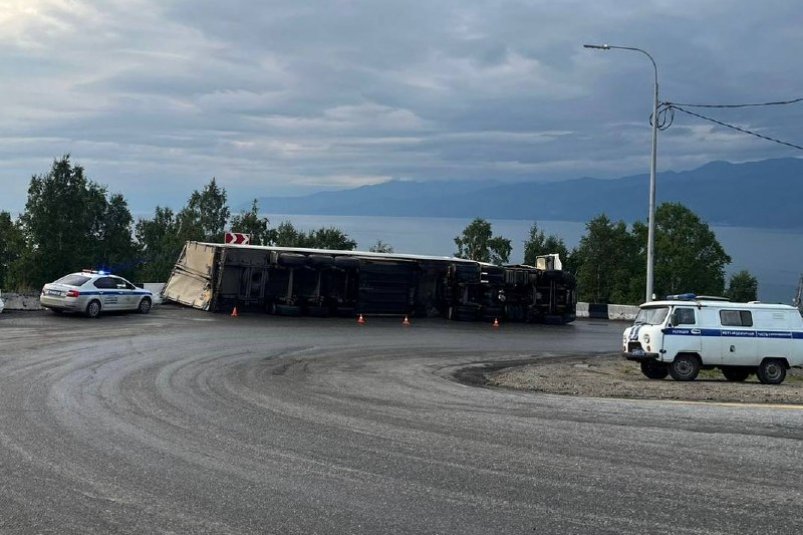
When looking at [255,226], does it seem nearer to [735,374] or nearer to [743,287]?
[735,374]

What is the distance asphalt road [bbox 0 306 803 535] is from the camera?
6570mm

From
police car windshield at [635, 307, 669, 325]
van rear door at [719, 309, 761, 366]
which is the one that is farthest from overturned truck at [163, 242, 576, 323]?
van rear door at [719, 309, 761, 366]

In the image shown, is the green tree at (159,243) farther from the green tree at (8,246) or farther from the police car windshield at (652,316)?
the police car windshield at (652,316)

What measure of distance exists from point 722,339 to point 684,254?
85298 mm

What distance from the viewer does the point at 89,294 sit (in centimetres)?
2661

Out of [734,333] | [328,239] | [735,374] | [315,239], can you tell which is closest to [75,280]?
[734,333]

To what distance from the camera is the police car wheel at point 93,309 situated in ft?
87.2

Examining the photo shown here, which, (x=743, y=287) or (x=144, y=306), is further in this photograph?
(x=743, y=287)

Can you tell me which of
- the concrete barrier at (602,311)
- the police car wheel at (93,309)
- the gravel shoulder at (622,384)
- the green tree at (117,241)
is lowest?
the gravel shoulder at (622,384)

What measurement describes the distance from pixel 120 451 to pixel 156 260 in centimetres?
8516

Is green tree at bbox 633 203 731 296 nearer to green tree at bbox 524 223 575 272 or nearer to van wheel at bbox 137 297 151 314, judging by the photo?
green tree at bbox 524 223 575 272

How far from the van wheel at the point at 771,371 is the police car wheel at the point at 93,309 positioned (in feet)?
66.6

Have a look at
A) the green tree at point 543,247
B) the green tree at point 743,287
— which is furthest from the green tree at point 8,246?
the green tree at point 743,287

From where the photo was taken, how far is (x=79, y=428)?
981 cm
